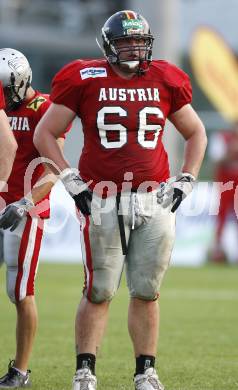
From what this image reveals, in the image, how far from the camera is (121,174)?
534 cm

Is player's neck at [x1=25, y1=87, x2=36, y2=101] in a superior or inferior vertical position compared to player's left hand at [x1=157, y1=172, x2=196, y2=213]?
superior

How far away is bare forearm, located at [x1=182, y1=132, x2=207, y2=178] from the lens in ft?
18.3

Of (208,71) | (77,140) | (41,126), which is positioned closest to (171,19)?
(208,71)

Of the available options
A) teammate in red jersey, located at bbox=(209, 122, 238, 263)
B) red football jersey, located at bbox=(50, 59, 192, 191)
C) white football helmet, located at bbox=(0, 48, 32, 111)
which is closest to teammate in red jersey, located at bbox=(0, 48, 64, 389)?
Answer: white football helmet, located at bbox=(0, 48, 32, 111)

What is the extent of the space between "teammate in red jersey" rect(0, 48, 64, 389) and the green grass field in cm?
24

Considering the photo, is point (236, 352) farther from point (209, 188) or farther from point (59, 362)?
point (209, 188)

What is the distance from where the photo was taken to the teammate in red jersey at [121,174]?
17.4 ft

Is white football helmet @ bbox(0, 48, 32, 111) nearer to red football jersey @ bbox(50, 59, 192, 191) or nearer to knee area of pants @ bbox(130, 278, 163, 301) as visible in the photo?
red football jersey @ bbox(50, 59, 192, 191)

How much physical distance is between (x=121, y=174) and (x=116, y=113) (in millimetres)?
301

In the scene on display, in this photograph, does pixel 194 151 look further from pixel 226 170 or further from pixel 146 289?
pixel 226 170

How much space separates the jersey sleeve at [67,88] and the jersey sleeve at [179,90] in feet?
1.59

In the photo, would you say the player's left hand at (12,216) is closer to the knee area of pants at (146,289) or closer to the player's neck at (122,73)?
the knee area of pants at (146,289)

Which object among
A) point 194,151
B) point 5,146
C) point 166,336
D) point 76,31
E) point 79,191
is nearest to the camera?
point 5,146

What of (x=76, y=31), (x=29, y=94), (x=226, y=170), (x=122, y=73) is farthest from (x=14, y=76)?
(x=76, y=31)
